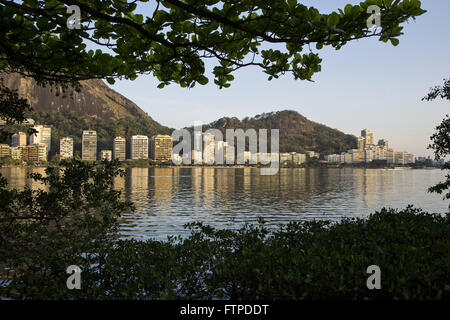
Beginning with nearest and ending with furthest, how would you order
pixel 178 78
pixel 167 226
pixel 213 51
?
pixel 213 51
pixel 178 78
pixel 167 226

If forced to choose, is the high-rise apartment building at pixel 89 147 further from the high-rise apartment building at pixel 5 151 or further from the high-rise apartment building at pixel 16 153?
the high-rise apartment building at pixel 5 151

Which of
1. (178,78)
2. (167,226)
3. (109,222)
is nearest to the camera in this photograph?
(178,78)

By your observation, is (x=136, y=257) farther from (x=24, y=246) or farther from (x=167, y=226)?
(x=167, y=226)

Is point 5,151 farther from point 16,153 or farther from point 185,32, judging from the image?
point 185,32

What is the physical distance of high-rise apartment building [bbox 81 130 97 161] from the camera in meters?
173

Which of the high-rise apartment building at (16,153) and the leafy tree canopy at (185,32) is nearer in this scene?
the leafy tree canopy at (185,32)

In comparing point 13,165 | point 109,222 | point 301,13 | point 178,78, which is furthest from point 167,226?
point 13,165

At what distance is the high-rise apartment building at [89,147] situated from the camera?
173188 millimetres

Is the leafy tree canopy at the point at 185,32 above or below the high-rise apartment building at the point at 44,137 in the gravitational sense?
below

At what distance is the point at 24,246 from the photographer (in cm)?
653

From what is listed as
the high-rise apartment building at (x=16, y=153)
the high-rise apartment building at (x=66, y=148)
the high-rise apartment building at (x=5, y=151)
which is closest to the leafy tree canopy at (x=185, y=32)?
the high-rise apartment building at (x=66, y=148)

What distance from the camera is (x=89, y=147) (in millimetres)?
180375

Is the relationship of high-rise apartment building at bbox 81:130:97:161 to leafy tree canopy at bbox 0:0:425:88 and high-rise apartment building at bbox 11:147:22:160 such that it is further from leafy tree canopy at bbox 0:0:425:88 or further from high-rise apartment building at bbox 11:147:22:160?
leafy tree canopy at bbox 0:0:425:88
